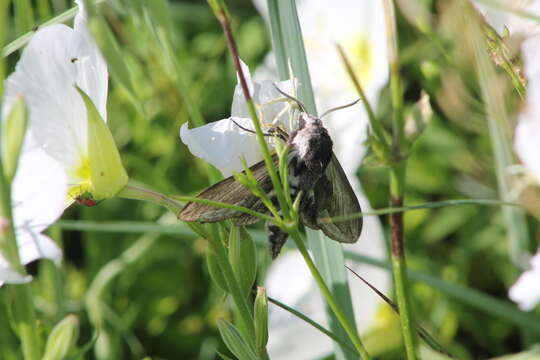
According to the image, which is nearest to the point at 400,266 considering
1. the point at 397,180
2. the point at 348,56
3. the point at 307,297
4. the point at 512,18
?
the point at 397,180

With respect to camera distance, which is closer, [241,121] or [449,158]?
[241,121]

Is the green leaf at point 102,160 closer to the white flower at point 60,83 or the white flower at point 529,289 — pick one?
the white flower at point 60,83

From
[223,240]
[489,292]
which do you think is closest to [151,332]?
[489,292]

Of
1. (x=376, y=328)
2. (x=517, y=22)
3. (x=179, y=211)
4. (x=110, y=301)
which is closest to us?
(x=179, y=211)

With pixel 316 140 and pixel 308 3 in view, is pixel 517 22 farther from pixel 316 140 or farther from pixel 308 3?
pixel 308 3

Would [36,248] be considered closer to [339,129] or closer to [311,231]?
[311,231]
